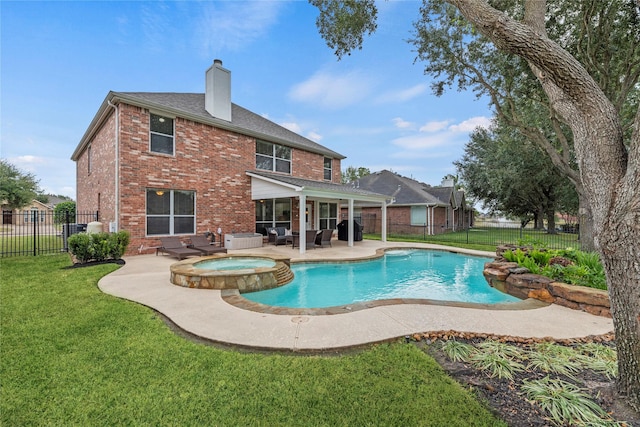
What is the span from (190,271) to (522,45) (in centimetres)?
706

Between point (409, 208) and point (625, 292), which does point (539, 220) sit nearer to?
point (409, 208)

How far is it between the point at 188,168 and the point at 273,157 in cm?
487

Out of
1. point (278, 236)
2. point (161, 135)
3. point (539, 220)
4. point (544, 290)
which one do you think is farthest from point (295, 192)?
point (539, 220)

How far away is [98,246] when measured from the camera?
8828mm

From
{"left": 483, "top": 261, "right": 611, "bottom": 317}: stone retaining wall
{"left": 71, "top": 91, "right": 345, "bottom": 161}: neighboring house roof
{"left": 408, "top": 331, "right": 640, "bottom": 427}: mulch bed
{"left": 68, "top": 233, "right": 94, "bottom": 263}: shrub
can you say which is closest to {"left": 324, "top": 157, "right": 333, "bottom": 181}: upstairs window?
{"left": 71, "top": 91, "right": 345, "bottom": 161}: neighboring house roof

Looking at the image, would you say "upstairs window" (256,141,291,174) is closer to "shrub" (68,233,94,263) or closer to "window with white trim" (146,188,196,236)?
"window with white trim" (146,188,196,236)

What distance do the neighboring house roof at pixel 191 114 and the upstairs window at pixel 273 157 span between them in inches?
16.8

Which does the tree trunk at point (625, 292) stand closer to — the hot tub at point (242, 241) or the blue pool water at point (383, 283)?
the blue pool water at point (383, 283)

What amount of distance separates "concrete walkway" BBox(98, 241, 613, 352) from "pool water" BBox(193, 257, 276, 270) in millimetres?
2307

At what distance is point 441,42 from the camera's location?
1235 centimetres

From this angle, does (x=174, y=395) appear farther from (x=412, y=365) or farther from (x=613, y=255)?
(x=613, y=255)

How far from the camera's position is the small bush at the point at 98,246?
8.48 metres

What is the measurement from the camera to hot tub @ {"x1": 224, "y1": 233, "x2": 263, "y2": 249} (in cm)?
1216

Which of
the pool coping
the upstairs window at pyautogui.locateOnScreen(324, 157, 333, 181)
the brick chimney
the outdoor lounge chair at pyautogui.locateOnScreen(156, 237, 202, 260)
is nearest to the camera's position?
the pool coping
